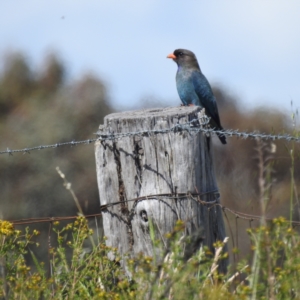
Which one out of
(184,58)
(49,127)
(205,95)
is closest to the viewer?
(205,95)

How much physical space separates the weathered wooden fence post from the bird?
420 centimetres

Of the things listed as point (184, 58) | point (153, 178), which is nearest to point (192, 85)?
point (184, 58)

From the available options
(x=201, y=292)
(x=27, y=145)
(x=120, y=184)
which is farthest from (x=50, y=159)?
(x=201, y=292)

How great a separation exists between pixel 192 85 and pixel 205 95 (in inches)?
7.2

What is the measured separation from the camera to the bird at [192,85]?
27.2 ft

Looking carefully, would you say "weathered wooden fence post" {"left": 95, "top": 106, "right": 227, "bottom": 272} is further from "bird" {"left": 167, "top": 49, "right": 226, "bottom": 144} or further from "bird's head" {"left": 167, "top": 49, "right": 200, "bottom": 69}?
"bird's head" {"left": 167, "top": 49, "right": 200, "bottom": 69}

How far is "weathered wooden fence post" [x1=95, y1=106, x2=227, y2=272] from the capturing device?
3.82 meters

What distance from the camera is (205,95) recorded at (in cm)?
842

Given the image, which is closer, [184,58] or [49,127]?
[184,58]

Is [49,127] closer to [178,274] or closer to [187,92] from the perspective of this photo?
[187,92]

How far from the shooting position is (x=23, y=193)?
17.1m

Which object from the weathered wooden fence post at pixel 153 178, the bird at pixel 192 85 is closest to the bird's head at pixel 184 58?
the bird at pixel 192 85

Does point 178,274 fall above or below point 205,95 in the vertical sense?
below

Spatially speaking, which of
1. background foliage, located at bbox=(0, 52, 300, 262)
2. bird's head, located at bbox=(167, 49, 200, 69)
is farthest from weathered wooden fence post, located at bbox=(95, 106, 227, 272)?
background foliage, located at bbox=(0, 52, 300, 262)
